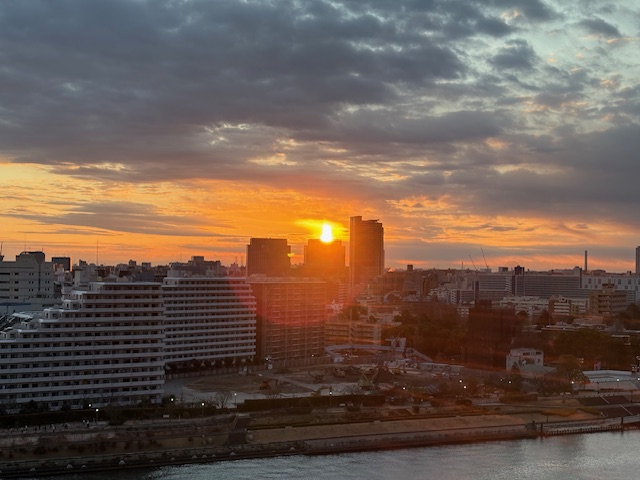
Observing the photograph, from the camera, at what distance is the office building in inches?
2721

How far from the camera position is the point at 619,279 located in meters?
87.3

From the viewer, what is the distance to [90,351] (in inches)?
922

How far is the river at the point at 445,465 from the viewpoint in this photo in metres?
19.1

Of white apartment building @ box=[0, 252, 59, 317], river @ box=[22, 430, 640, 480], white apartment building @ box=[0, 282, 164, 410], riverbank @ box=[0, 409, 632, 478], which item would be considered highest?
white apartment building @ box=[0, 252, 59, 317]

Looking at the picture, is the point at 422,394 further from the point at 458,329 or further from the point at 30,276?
the point at 30,276

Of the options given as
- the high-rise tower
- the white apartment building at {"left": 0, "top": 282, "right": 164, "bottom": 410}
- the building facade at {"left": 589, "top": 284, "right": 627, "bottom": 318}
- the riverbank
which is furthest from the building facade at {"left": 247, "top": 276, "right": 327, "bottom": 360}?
the high-rise tower

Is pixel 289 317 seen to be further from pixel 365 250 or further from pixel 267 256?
pixel 365 250

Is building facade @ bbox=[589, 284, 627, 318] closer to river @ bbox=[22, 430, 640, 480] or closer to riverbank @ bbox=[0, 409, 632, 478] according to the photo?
riverbank @ bbox=[0, 409, 632, 478]

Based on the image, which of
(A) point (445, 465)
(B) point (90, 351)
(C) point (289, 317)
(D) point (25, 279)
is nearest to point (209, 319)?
(C) point (289, 317)

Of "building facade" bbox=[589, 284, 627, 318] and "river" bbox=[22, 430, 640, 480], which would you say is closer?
"river" bbox=[22, 430, 640, 480]

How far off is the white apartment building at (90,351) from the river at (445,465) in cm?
459

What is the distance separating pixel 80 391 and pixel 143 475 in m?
5.13

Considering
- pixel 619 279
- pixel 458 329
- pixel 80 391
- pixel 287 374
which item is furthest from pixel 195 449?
pixel 619 279

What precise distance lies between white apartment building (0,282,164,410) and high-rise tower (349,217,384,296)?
8699 cm
